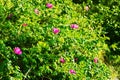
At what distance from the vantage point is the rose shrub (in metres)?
3.94

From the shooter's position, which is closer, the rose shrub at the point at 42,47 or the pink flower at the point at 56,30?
the rose shrub at the point at 42,47

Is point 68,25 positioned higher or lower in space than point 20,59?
higher

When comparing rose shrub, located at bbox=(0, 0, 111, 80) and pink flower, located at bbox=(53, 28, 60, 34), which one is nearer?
rose shrub, located at bbox=(0, 0, 111, 80)

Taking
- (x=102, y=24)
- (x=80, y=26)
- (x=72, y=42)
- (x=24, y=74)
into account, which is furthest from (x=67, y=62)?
(x=102, y=24)

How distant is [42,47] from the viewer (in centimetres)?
405

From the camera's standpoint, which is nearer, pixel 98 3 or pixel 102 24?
pixel 102 24

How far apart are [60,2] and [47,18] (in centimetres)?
82

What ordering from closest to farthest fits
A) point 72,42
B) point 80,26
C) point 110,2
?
point 72,42 → point 80,26 → point 110,2

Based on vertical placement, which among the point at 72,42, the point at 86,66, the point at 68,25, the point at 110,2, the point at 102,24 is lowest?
the point at 86,66

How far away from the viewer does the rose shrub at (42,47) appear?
3.94m

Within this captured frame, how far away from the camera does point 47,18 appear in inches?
182

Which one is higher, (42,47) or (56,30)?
(56,30)

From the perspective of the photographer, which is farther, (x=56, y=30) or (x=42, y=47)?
(x=56, y=30)

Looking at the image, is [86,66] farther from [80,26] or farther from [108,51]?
[108,51]
